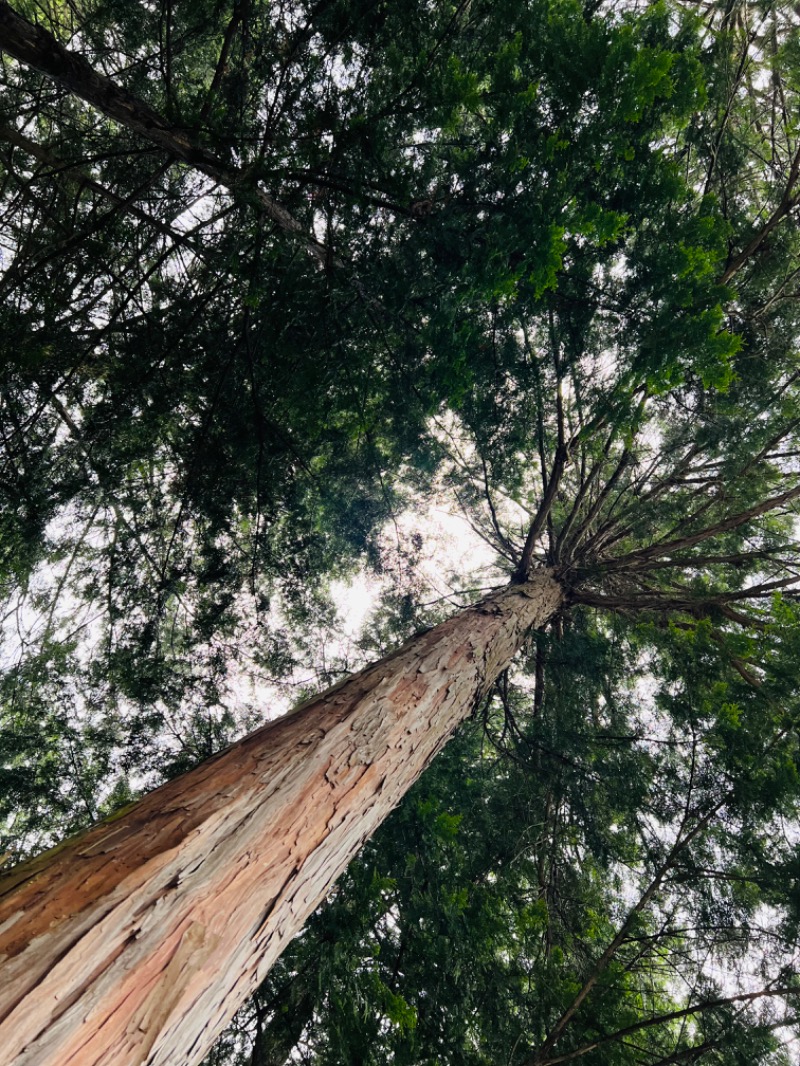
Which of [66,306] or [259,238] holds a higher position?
[259,238]

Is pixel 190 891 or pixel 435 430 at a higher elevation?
pixel 435 430

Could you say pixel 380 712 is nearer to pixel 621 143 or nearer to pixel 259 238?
pixel 259 238

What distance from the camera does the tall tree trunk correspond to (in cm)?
82

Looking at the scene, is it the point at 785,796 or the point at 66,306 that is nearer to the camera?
the point at 785,796

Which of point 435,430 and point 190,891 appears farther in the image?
point 435,430

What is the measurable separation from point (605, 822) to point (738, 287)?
4354mm

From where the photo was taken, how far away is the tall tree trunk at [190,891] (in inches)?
32.4

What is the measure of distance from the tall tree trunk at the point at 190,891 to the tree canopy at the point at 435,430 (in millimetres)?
1796

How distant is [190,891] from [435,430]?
173 inches

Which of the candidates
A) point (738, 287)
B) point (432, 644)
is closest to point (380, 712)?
point (432, 644)

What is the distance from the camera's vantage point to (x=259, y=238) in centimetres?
267

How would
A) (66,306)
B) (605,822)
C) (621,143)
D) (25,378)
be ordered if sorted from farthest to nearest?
(605,822) < (25,378) < (66,306) < (621,143)

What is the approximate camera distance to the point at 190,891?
108 cm

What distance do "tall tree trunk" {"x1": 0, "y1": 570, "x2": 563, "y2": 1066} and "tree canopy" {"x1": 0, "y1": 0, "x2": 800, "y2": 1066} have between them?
1.80 meters
